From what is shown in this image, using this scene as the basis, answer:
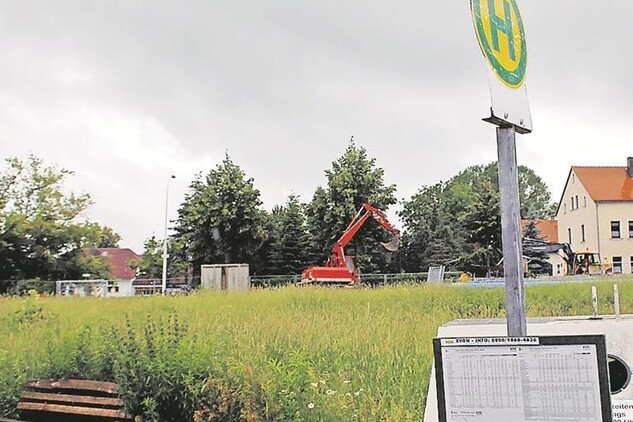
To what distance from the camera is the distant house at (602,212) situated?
54062mm

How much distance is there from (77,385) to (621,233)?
53.7m

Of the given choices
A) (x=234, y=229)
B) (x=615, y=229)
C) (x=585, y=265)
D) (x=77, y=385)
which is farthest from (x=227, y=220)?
(x=77, y=385)

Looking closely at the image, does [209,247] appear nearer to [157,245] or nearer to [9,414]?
[157,245]

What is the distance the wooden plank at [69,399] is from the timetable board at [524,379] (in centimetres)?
441

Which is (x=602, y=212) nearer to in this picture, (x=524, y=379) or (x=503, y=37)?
(x=503, y=37)

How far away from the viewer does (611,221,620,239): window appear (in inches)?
2148

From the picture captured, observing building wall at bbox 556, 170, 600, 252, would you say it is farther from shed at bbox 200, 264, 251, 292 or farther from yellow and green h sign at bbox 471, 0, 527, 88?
yellow and green h sign at bbox 471, 0, 527, 88

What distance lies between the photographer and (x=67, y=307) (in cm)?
1600

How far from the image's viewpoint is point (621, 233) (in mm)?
54562

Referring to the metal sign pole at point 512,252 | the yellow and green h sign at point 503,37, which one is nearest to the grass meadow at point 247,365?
the metal sign pole at point 512,252

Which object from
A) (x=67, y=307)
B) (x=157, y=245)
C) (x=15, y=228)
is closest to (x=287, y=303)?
(x=67, y=307)

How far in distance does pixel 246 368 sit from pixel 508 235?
3462 mm

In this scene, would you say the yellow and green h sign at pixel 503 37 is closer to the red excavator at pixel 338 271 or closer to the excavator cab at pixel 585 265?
the red excavator at pixel 338 271

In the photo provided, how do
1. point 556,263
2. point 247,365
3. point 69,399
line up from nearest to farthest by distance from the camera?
1. point 247,365
2. point 69,399
3. point 556,263
